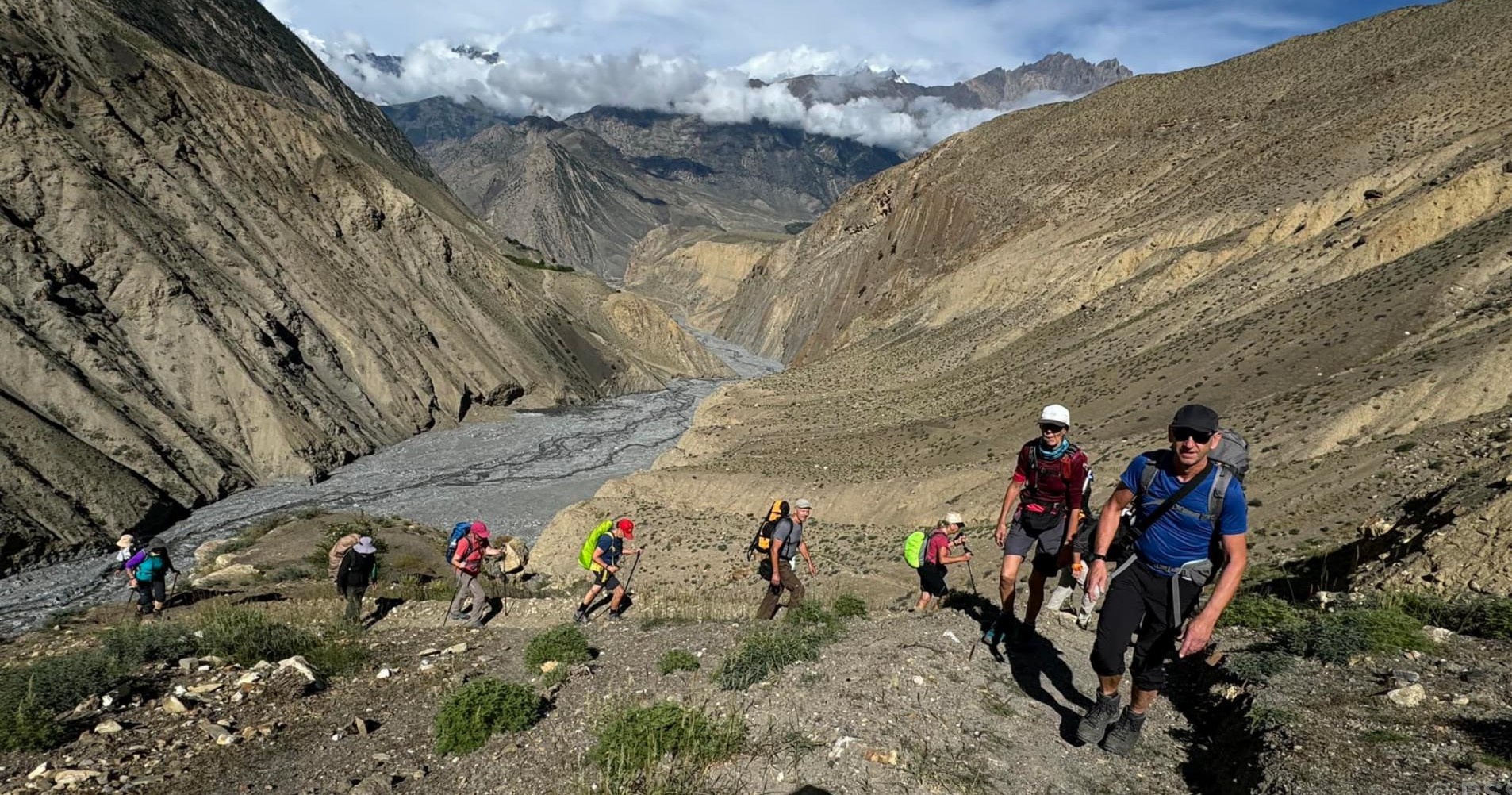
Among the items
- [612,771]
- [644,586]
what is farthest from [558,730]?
[644,586]

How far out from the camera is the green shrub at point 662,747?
445 centimetres

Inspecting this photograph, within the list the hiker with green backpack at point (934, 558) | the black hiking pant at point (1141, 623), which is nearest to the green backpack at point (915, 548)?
the hiker with green backpack at point (934, 558)

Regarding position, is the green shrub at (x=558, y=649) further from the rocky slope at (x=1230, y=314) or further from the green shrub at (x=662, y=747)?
the rocky slope at (x=1230, y=314)

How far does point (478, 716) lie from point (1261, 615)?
644cm

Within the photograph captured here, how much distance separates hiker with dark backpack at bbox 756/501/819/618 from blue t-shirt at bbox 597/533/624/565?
6.55ft

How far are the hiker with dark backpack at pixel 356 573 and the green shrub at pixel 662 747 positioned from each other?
6.68m

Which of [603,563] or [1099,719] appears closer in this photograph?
[1099,719]

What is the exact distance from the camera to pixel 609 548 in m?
10.1

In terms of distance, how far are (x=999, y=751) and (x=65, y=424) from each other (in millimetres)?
30944

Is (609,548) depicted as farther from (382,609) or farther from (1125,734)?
(1125,734)

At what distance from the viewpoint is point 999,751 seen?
16.1 ft

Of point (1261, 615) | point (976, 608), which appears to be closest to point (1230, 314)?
point (976, 608)

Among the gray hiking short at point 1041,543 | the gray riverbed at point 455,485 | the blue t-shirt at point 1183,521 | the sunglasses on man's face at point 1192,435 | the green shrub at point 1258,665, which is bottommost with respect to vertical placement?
the gray riverbed at point 455,485

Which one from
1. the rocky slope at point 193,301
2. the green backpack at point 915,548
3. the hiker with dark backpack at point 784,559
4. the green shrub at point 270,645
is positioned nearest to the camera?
the green shrub at point 270,645
